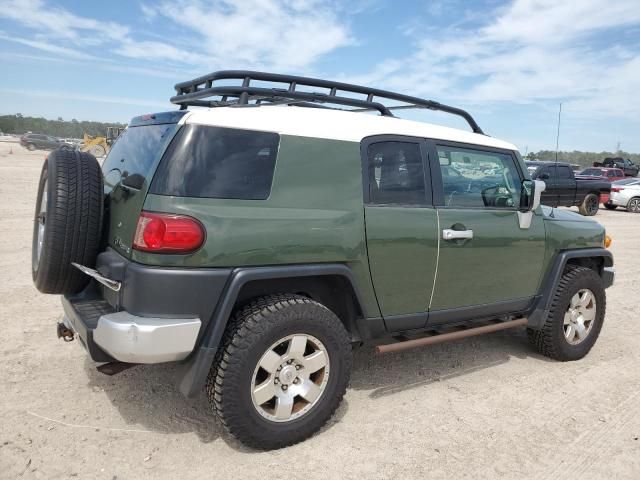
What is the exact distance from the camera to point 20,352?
399cm

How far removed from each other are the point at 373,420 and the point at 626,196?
810 inches

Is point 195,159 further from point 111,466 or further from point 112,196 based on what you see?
point 111,466

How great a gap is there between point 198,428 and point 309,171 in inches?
64.9

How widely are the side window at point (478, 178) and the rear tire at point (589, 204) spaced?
608 inches

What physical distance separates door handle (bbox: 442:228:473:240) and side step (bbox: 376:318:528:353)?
2.33ft

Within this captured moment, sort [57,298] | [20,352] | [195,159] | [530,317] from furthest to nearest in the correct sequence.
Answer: [57,298], [530,317], [20,352], [195,159]

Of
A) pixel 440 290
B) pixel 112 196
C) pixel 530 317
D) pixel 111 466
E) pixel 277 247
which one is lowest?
pixel 111 466

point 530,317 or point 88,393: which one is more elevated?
point 530,317

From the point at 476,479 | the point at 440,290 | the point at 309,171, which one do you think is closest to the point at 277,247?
the point at 309,171

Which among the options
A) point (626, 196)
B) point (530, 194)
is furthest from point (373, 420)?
point (626, 196)

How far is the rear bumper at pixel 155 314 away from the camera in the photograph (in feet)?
8.29

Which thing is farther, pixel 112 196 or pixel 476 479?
pixel 112 196

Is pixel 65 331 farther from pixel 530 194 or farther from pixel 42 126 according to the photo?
pixel 42 126

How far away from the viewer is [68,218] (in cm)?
280
